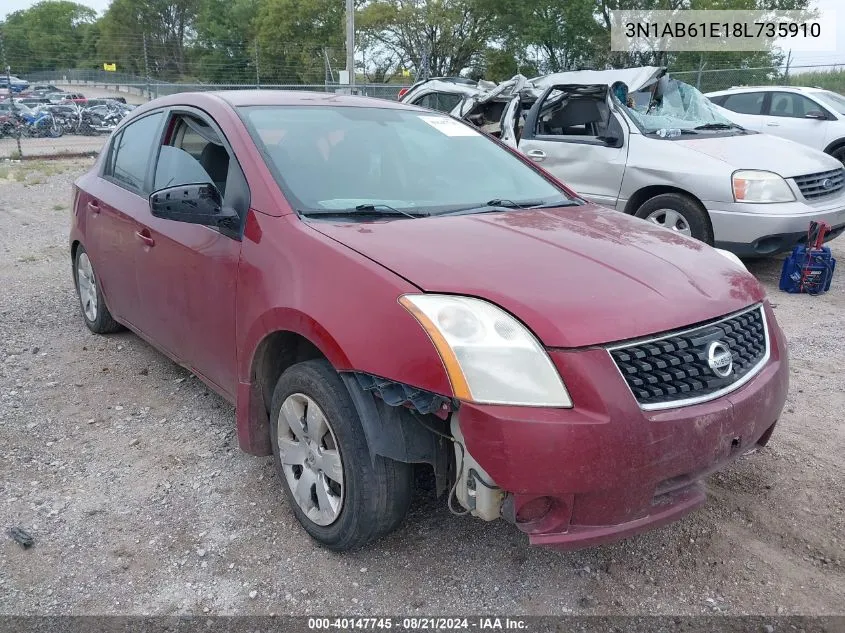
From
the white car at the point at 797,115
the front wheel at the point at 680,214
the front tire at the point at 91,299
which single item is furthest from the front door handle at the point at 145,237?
the white car at the point at 797,115

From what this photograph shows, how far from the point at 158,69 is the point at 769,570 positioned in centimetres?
6751

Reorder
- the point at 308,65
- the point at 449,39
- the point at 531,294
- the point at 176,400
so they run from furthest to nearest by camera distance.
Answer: the point at 308,65
the point at 449,39
the point at 176,400
the point at 531,294

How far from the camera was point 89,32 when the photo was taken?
247 feet

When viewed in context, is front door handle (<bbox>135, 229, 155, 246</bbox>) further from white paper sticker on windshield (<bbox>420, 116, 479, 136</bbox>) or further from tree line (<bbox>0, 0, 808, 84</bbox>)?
tree line (<bbox>0, 0, 808, 84</bbox>)

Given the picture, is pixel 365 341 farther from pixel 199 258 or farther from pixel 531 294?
pixel 199 258

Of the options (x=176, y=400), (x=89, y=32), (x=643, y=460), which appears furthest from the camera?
(x=89, y=32)

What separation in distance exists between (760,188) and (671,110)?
176cm

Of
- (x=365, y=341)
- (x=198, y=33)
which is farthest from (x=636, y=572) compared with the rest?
(x=198, y=33)

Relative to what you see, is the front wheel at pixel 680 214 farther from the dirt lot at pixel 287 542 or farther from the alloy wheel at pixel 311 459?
the alloy wheel at pixel 311 459

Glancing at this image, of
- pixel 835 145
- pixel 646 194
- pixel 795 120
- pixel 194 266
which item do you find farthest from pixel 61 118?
pixel 194 266

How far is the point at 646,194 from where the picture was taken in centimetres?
671

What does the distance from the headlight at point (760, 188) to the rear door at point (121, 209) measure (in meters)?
4.66

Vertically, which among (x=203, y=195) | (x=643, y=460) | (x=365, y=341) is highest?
(x=203, y=195)

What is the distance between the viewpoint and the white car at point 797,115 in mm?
10633
